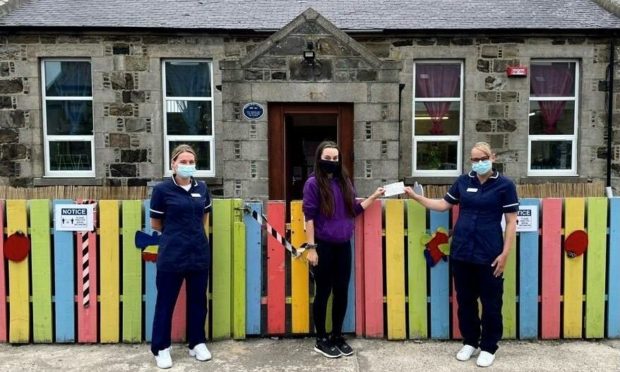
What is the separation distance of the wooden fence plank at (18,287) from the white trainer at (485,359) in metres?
4.11

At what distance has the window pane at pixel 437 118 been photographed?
448 inches

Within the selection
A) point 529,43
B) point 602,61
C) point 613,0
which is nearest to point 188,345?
point 529,43

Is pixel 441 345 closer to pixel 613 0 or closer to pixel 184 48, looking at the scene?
pixel 184 48

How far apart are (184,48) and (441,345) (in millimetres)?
8310

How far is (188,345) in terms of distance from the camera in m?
4.95

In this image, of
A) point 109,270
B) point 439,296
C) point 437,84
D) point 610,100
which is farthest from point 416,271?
point 610,100

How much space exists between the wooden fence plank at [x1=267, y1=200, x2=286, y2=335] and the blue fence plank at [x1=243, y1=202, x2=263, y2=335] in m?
0.09

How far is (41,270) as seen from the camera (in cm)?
498

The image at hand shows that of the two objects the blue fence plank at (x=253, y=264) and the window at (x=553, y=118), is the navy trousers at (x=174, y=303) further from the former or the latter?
the window at (x=553, y=118)

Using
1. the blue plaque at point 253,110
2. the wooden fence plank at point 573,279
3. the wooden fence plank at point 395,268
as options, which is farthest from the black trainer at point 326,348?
the blue plaque at point 253,110

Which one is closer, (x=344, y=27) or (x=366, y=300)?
(x=366, y=300)

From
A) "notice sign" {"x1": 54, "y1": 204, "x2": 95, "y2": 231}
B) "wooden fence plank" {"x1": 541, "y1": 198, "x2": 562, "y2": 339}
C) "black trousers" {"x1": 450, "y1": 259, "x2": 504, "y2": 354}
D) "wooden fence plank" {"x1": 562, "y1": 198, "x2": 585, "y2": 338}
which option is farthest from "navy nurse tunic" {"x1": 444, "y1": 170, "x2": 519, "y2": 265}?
"notice sign" {"x1": 54, "y1": 204, "x2": 95, "y2": 231}

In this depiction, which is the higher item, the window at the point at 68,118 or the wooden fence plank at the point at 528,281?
the window at the point at 68,118

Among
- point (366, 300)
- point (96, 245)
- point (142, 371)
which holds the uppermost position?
point (96, 245)
